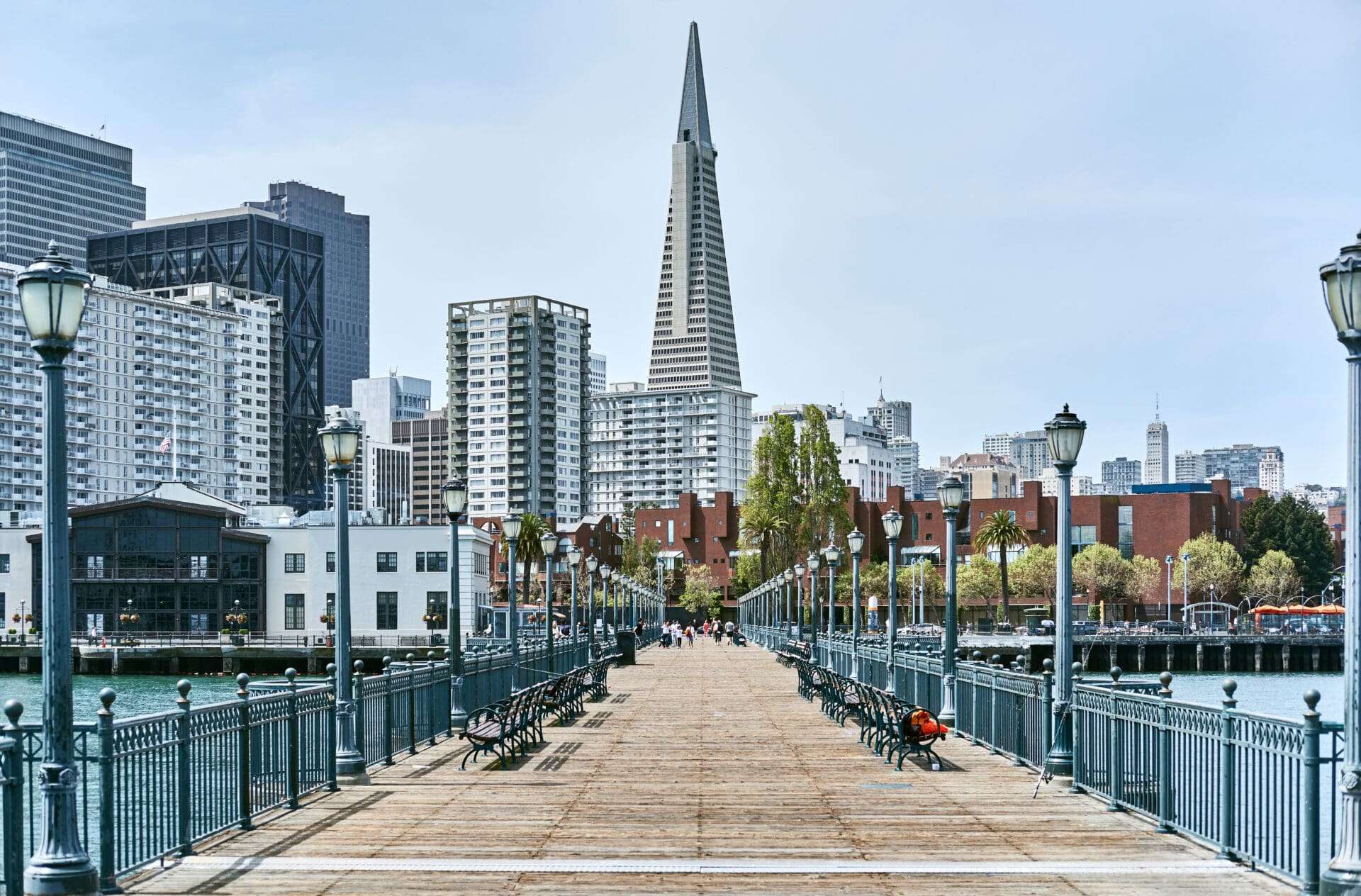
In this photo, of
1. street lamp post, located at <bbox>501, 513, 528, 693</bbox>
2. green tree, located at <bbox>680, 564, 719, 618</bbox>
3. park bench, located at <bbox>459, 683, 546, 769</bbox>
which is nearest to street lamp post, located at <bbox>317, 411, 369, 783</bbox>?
park bench, located at <bbox>459, 683, 546, 769</bbox>

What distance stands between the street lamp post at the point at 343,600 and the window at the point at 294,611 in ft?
259

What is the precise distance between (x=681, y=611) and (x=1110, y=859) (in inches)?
5788

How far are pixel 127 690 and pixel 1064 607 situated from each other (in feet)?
223

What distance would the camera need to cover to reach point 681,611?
15900 cm

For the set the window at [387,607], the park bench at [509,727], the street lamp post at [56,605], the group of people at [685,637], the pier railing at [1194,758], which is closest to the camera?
the street lamp post at [56,605]

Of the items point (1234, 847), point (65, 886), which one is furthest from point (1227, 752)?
point (65, 886)

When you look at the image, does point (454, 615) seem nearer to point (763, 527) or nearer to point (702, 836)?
point (702, 836)

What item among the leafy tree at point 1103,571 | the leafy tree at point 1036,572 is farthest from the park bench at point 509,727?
the leafy tree at point 1103,571

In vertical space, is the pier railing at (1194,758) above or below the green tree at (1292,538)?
above

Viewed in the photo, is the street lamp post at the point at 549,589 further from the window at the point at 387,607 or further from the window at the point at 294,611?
the window at the point at 294,611

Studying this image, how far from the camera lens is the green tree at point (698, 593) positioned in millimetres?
152125

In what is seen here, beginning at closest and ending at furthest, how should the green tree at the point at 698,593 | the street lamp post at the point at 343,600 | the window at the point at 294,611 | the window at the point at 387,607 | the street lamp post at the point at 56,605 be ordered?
the street lamp post at the point at 56,605
the street lamp post at the point at 343,600
the window at the point at 387,607
the window at the point at 294,611
the green tree at the point at 698,593

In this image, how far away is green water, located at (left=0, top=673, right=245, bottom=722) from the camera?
6475 cm

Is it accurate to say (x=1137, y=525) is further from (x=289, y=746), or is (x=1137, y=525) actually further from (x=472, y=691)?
(x=289, y=746)
